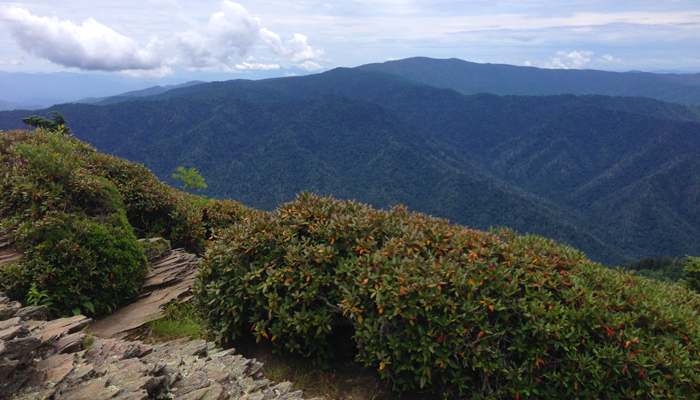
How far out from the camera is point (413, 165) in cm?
14525

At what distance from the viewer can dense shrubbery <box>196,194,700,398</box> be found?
3.81 metres

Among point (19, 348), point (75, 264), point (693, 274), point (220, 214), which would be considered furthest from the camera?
point (220, 214)

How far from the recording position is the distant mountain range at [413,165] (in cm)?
11325

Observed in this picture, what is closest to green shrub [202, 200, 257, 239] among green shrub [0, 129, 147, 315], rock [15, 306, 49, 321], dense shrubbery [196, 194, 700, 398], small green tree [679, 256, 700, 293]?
green shrub [0, 129, 147, 315]

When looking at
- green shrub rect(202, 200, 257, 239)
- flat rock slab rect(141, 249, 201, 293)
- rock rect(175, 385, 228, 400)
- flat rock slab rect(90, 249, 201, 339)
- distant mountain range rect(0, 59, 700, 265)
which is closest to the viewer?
rock rect(175, 385, 228, 400)

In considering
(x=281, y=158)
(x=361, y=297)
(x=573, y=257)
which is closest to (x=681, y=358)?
(x=573, y=257)

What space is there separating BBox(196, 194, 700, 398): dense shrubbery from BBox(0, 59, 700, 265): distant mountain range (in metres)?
97.6

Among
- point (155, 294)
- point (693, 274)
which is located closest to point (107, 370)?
point (155, 294)

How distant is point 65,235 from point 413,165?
14339cm

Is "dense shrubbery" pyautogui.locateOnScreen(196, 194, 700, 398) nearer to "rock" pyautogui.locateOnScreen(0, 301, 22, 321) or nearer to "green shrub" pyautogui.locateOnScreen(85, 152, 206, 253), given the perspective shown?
"rock" pyautogui.locateOnScreen(0, 301, 22, 321)

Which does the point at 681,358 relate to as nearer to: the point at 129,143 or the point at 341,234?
the point at 341,234

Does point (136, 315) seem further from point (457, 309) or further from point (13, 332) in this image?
point (457, 309)

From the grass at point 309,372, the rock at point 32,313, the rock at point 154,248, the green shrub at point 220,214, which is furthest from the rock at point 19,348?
the green shrub at point 220,214

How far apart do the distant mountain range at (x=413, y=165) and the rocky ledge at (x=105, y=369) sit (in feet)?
328
